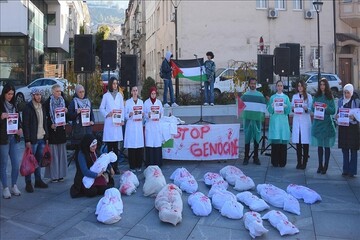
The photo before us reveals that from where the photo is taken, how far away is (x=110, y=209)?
6.43 m

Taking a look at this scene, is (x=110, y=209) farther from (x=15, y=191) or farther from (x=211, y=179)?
(x=211, y=179)

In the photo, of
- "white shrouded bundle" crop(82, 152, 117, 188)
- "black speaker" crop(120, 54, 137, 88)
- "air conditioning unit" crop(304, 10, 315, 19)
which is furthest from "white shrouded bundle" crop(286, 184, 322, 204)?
"air conditioning unit" crop(304, 10, 315, 19)

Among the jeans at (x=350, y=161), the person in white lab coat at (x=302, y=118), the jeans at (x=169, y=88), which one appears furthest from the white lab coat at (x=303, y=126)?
the jeans at (x=169, y=88)

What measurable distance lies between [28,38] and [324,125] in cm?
2641

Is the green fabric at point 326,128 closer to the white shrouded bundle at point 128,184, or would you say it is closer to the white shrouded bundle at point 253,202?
the white shrouded bundle at point 253,202

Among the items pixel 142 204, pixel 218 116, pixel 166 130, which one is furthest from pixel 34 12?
pixel 142 204

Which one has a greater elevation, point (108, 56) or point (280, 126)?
point (108, 56)

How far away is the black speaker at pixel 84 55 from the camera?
12.1 m

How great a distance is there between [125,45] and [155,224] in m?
105

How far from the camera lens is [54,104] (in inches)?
340

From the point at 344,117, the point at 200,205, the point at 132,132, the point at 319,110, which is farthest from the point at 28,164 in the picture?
the point at 344,117

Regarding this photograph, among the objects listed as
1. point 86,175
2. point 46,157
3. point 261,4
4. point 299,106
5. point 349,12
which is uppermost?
point 261,4

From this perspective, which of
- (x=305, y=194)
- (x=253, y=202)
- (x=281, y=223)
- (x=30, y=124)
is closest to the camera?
(x=281, y=223)

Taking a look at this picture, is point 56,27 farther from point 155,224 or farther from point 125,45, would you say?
point 125,45
